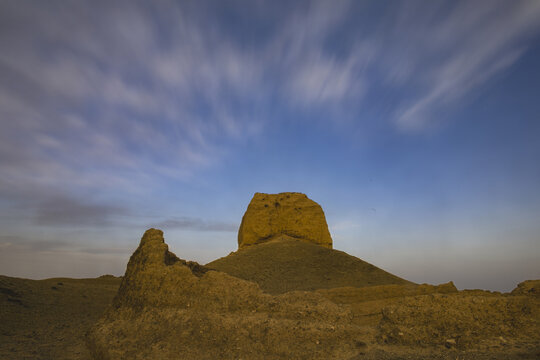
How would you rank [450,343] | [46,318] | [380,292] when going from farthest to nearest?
[380,292] → [46,318] → [450,343]

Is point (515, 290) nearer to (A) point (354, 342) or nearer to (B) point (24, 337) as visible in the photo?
(A) point (354, 342)

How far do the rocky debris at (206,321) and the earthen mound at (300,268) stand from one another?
1153 cm

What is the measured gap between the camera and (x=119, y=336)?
6738 millimetres

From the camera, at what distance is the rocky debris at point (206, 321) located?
6.00 metres

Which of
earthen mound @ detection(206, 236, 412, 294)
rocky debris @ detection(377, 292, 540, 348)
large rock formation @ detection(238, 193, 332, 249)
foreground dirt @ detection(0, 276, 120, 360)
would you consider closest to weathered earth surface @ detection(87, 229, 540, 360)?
rocky debris @ detection(377, 292, 540, 348)

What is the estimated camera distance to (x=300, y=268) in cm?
2397

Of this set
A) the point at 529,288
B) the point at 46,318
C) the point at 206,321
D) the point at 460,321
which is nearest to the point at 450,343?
the point at 460,321

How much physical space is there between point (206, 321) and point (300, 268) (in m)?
18.1

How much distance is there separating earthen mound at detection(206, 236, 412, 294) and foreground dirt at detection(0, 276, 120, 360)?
968 cm

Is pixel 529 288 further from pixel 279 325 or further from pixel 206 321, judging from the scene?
pixel 206 321

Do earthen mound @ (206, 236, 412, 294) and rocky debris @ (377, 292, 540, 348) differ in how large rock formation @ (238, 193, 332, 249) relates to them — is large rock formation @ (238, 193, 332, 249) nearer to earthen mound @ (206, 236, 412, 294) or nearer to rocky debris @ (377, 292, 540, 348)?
earthen mound @ (206, 236, 412, 294)

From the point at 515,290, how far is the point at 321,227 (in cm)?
2670

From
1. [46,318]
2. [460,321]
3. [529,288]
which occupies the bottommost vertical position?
[46,318]

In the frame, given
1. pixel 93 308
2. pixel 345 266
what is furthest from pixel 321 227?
pixel 93 308
